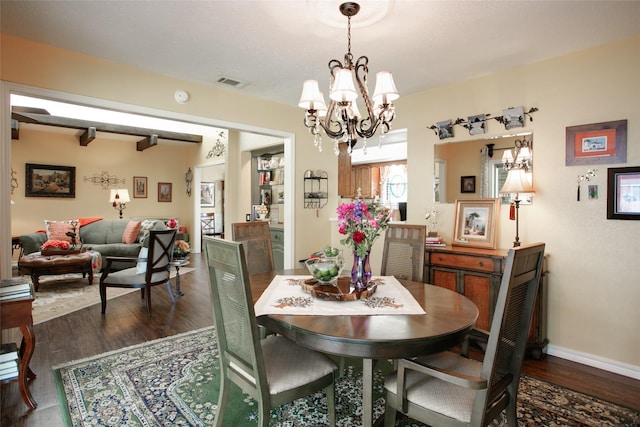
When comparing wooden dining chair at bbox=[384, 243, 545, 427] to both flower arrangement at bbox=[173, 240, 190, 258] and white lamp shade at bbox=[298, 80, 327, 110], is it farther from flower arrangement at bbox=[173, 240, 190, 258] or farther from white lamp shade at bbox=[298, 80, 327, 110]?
flower arrangement at bbox=[173, 240, 190, 258]

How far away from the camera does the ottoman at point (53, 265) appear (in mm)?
4883

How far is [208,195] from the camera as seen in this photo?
9.97 metres

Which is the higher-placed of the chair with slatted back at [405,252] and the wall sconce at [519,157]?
the wall sconce at [519,157]

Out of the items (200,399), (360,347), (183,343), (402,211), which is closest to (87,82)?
(183,343)

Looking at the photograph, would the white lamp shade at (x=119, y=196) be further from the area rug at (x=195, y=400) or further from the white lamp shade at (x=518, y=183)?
the white lamp shade at (x=518, y=183)

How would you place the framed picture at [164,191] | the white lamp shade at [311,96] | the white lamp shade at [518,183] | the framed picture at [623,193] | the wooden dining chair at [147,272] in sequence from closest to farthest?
1. the white lamp shade at [311,96]
2. the framed picture at [623,193]
3. the white lamp shade at [518,183]
4. the wooden dining chair at [147,272]
5. the framed picture at [164,191]

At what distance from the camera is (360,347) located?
4.59ft

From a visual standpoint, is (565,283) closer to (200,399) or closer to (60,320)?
(200,399)

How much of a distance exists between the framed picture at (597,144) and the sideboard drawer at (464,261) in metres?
1.04

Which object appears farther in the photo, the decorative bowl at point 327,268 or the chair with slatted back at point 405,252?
the chair with slatted back at point 405,252

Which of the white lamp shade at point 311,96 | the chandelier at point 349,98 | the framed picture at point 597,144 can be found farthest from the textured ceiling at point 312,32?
the framed picture at point 597,144

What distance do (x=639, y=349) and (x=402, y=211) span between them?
3.28 metres

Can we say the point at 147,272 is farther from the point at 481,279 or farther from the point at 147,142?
the point at 147,142

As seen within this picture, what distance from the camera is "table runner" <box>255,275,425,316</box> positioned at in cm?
171
